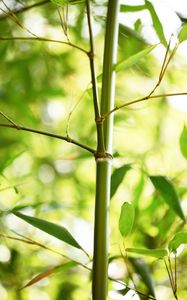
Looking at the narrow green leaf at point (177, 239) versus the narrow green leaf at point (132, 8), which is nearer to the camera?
the narrow green leaf at point (177, 239)

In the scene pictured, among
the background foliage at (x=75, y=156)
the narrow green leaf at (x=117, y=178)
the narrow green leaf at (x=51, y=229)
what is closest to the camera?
the narrow green leaf at (x=51, y=229)

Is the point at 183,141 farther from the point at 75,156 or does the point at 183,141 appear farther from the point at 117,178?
the point at 75,156

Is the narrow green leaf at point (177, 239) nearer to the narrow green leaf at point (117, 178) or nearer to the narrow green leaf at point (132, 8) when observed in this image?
the narrow green leaf at point (117, 178)

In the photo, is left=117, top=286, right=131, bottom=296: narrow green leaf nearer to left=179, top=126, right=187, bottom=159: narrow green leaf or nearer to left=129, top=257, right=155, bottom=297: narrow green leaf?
left=129, top=257, right=155, bottom=297: narrow green leaf

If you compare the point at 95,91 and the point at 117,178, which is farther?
the point at 117,178

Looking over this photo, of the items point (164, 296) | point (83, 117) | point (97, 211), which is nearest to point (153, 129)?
point (83, 117)

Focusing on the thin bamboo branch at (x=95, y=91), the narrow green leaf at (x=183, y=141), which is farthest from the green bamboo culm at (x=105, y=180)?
the narrow green leaf at (x=183, y=141)

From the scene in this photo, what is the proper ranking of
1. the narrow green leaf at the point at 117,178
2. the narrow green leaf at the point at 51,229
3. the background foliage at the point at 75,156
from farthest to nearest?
the background foliage at the point at 75,156, the narrow green leaf at the point at 117,178, the narrow green leaf at the point at 51,229

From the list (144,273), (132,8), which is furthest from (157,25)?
(144,273)

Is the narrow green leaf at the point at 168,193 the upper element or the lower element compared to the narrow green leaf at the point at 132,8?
lower
